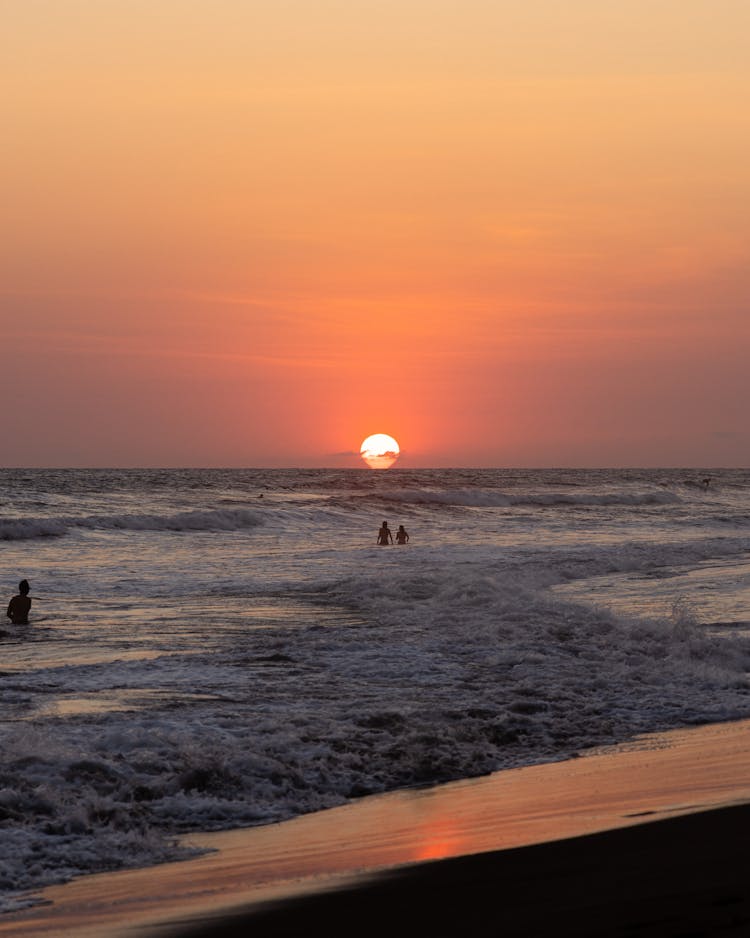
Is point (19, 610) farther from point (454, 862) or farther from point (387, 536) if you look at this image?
point (387, 536)

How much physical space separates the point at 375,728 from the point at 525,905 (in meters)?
A: 5.51

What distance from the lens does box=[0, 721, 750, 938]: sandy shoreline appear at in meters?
5.86

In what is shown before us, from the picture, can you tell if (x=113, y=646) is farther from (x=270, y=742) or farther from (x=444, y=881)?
(x=444, y=881)

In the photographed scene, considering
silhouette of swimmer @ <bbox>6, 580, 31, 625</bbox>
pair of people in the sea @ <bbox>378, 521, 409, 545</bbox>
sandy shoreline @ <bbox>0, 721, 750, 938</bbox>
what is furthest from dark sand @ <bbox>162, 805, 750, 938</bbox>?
pair of people in the sea @ <bbox>378, 521, 409, 545</bbox>

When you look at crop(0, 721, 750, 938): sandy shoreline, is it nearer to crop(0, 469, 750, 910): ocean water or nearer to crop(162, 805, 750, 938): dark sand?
crop(162, 805, 750, 938): dark sand

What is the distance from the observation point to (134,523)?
53.8 meters

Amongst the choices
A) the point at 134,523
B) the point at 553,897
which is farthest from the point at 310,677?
the point at 134,523

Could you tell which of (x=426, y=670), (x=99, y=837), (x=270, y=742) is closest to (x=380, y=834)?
(x=99, y=837)

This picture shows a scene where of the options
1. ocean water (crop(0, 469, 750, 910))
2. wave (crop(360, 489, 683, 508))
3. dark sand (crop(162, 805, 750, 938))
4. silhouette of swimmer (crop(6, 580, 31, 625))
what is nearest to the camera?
dark sand (crop(162, 805, 750, 938))

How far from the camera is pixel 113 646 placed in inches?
663

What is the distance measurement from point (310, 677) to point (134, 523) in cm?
4109

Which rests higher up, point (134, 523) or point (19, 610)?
point (19, 610)

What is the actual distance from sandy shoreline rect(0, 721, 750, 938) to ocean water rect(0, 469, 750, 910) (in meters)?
0.57

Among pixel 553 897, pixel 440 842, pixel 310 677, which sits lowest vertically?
pixel 310 677
